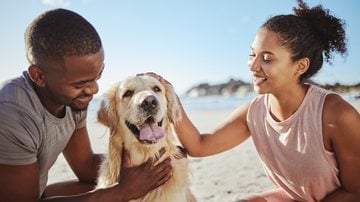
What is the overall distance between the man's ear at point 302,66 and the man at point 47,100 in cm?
139

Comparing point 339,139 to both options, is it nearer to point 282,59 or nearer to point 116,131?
point 282,59

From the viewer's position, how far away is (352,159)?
9.39 ft

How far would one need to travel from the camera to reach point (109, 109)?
3.45 metres

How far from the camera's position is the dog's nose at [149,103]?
10.3 ft

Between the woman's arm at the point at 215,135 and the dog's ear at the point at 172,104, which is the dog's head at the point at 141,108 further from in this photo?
the woman's arm at the point at 215,135

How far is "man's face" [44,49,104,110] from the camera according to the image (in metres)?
2.58

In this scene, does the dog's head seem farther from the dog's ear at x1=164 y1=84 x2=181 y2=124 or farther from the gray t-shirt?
the gray t-shirt

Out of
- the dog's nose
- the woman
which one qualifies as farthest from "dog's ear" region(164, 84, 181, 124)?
the woman

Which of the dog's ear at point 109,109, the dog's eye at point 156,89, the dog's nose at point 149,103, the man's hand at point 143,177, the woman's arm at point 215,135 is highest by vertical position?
the dog's eye at point 156,89

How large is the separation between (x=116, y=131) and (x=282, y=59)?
1.49 metres

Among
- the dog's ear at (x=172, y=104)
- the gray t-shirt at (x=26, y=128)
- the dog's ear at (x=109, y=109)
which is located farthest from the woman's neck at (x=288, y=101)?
the gray t-shirt at (x=26, y=128)

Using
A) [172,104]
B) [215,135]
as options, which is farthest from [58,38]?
[215,135]

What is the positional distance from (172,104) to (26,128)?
1324 mm

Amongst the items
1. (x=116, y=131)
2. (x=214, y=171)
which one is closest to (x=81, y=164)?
(x=116, y=131)
